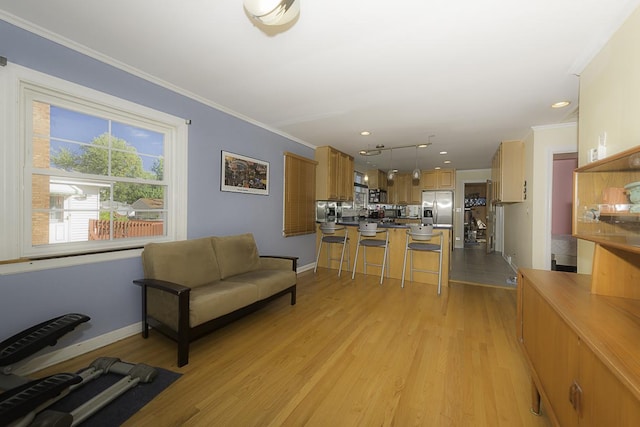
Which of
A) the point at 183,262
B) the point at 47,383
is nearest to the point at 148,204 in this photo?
the point at 183,262

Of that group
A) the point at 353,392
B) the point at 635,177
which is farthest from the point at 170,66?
the point at 635,177

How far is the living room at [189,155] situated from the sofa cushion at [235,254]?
31cm

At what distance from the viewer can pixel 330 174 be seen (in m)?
5.04

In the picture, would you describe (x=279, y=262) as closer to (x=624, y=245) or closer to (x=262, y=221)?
(x=262, y=221)

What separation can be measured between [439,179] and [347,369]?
6.76 m

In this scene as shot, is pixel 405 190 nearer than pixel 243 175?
No

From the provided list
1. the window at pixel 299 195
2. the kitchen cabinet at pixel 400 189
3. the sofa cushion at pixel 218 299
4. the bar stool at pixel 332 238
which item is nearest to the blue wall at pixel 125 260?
the window at pixel 299 195

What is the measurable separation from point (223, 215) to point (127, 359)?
5.68ft

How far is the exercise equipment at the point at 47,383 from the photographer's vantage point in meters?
1.23

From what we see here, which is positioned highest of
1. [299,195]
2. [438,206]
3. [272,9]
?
[272,9]

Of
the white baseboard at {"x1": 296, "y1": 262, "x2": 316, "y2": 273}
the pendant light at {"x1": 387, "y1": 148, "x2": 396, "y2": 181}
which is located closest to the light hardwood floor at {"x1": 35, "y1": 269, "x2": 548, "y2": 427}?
the white baseboard at {"x1": 296, "y1": 262, "x2": 316, "y2": 273}

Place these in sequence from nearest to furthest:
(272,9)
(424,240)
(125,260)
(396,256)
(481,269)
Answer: (272,9)
(125,260)
(424,240)
(396,256)
(481,269)

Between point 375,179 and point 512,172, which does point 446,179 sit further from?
point 512,172

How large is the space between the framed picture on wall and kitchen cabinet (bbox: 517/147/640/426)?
319cm
